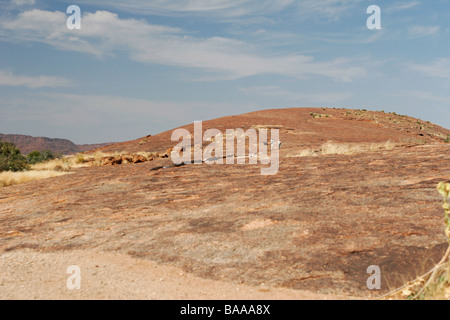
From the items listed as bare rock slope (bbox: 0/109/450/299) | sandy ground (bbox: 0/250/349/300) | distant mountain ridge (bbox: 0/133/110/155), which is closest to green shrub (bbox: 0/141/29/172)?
bare rock slope (bbox: 0/109/450/299)

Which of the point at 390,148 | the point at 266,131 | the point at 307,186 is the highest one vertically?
the point at 266,131

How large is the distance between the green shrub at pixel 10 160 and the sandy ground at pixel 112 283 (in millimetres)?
16773

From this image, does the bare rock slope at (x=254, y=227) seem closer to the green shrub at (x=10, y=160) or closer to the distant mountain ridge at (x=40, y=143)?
the green shrub at (x=10, y=160)

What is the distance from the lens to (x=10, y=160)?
22031 millimetres

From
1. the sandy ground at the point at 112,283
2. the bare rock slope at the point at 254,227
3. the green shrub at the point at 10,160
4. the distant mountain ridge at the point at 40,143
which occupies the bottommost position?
the sandy ground at the point at 112,283

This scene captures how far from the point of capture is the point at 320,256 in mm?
5742

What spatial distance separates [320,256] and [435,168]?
5.60m

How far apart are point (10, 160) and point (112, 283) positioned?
19.9 meters

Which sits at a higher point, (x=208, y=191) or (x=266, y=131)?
(x=266, y=131)

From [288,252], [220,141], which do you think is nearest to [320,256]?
[288,252]

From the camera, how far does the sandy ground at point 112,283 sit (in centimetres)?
495

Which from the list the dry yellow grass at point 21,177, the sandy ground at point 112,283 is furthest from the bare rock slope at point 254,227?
the dry yellow grass at point 21,177
